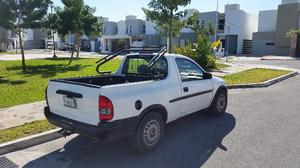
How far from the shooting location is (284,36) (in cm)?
4334

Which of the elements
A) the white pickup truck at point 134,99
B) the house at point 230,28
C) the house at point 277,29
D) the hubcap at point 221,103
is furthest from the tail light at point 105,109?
the house at point 277,29

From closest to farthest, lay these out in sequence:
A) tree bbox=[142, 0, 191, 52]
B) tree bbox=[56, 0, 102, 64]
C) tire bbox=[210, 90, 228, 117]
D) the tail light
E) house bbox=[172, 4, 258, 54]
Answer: the tail light
tire bbox=[210, 90, 228, 117]
tree bbox=[142, 0, 191, 52]
tree bbox=[56, 0, 102, 64]
house bbox=[172, 4, 258, 54]

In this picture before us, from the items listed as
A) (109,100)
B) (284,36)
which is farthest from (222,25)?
(109,100)

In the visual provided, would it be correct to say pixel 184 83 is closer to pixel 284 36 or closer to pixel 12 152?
pixel 12 152

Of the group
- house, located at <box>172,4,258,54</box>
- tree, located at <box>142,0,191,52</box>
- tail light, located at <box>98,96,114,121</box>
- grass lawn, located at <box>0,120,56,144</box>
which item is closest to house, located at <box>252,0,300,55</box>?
house, located at <box>172,4,258,54</box>

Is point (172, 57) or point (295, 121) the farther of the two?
point (295, 121)

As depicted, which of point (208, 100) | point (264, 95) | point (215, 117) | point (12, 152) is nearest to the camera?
point (12, 152)

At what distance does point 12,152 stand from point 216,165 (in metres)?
→ 3.43

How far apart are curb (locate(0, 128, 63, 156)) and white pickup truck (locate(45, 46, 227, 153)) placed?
589 mm

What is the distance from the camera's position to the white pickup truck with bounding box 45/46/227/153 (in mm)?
4191

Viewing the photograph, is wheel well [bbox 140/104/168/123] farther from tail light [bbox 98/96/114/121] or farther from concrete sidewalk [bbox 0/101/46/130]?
concrete sidewalk [bbox 0/101/46/130]

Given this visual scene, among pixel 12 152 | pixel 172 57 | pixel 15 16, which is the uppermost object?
pixel 15 16

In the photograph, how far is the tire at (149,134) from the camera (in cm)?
463

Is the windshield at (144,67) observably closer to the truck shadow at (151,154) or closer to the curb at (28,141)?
the truck shadow at (151,154)
